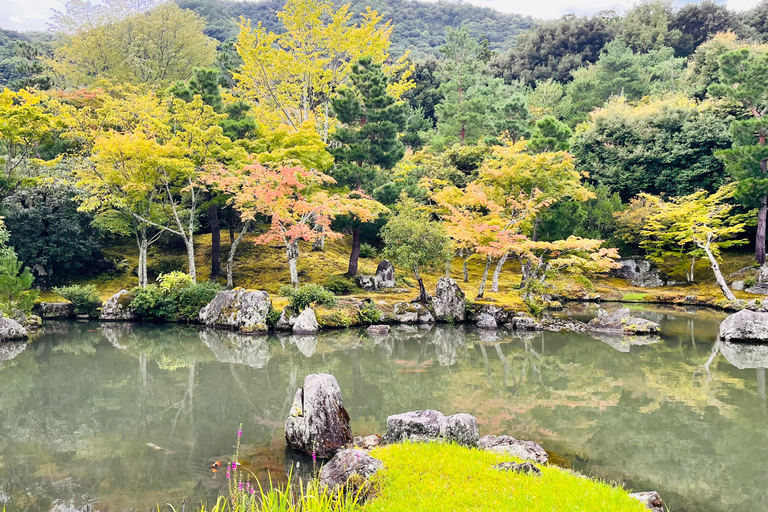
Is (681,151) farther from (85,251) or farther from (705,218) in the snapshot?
(85,251)

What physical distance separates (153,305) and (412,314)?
28.5 feet

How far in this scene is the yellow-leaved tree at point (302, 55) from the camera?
2205 cm

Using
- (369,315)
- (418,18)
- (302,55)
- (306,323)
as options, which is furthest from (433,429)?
(418,18)

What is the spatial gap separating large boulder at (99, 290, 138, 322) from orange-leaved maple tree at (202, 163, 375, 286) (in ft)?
16.4

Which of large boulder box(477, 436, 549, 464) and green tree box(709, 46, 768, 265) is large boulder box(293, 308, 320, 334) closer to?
large boulder box(477, 436, 549, 464)

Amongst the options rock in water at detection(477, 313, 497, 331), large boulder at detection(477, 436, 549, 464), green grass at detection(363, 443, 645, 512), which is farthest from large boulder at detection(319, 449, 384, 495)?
rock in water at detection(477, 313, 497, 331)

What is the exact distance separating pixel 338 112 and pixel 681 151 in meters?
18.3

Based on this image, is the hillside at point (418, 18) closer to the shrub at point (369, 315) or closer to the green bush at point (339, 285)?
the green bush at point (339, 285)

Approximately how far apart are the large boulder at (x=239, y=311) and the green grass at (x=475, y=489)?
10579 mm

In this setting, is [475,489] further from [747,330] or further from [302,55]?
[302,55]

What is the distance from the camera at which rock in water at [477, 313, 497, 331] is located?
51.5ft

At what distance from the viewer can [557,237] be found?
21078mm

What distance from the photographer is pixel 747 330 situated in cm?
1339

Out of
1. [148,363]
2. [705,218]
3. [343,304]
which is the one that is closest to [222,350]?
[148,363]
